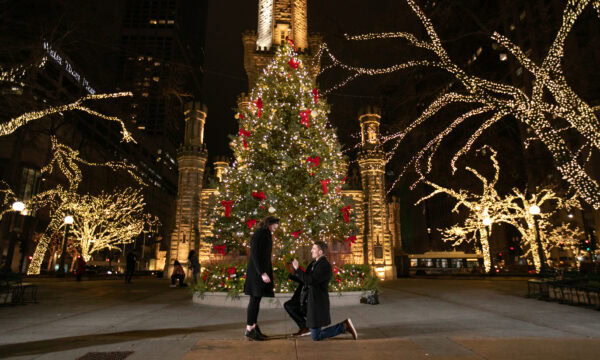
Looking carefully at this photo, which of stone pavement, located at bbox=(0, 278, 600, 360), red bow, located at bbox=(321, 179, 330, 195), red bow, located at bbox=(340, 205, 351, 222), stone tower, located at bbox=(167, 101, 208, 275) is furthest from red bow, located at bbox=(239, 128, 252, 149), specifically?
stone tower, located at bbox=(167, 101, 208, 275)

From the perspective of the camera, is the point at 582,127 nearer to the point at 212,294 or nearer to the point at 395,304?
the point at 395,304

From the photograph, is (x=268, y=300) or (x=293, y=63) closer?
(x=268, y=300)

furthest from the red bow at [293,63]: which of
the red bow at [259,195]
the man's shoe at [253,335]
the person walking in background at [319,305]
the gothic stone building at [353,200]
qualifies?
the man's shoe at [253,335]

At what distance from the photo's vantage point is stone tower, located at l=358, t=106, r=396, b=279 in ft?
92.2

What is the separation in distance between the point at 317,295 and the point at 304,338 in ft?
2.88

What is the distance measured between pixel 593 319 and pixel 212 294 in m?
10.0

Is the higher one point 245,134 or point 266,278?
point 245,134

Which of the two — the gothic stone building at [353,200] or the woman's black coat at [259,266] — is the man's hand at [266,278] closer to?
the woman's black coat at [259,266]

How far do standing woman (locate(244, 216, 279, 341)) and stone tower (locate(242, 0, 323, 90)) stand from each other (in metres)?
33.5

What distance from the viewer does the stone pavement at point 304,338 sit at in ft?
15.9

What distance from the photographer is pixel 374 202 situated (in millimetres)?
29422

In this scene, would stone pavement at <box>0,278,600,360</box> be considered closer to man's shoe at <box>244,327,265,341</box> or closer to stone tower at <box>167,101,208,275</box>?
man's shoe at <box>244,327,265,341</box>

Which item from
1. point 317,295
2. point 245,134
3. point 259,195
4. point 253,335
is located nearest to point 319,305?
point 317,295

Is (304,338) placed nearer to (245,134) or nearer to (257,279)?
(257,279)
